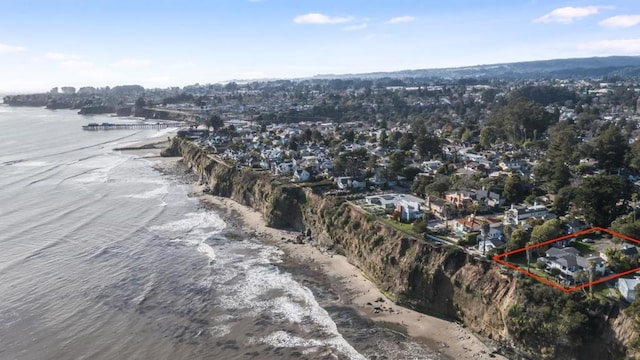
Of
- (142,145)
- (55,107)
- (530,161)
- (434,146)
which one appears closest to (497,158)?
(530,161)

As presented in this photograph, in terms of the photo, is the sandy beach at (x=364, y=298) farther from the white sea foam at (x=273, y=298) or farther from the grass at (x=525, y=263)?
the grass at (x=525, y=263)

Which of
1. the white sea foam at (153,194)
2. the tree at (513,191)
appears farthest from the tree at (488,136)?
the white sea foam at (153,194)

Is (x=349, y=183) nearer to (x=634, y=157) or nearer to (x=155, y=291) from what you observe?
(x=155, y=291)

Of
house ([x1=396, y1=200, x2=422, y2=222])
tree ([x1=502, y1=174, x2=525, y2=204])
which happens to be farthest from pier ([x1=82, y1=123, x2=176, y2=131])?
tree ([x1=502, y1=174, x2=525, y2=204])

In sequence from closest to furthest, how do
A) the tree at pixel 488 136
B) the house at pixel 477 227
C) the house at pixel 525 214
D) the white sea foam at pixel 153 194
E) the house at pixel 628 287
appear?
the house at pixel 628 287 < the house at pixel 477 227 < the house at pixel 525 214 < the white sea foam at pixel 153 194 < the tree at pixel 488 136

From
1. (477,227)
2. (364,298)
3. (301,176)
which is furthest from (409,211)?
(301,176)

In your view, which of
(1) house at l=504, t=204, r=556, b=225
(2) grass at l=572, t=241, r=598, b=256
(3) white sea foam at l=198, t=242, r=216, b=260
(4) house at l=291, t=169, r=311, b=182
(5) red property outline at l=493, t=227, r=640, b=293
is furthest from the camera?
(4) house at l=291, t=169, r=311, b=182

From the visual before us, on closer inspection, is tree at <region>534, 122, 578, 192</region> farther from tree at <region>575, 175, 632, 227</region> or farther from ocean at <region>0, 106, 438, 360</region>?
ocean at <region>0, 106, 438, 360</region>

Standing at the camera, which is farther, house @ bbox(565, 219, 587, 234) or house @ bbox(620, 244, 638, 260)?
house @ bbox(565, 219, 587, 234)
